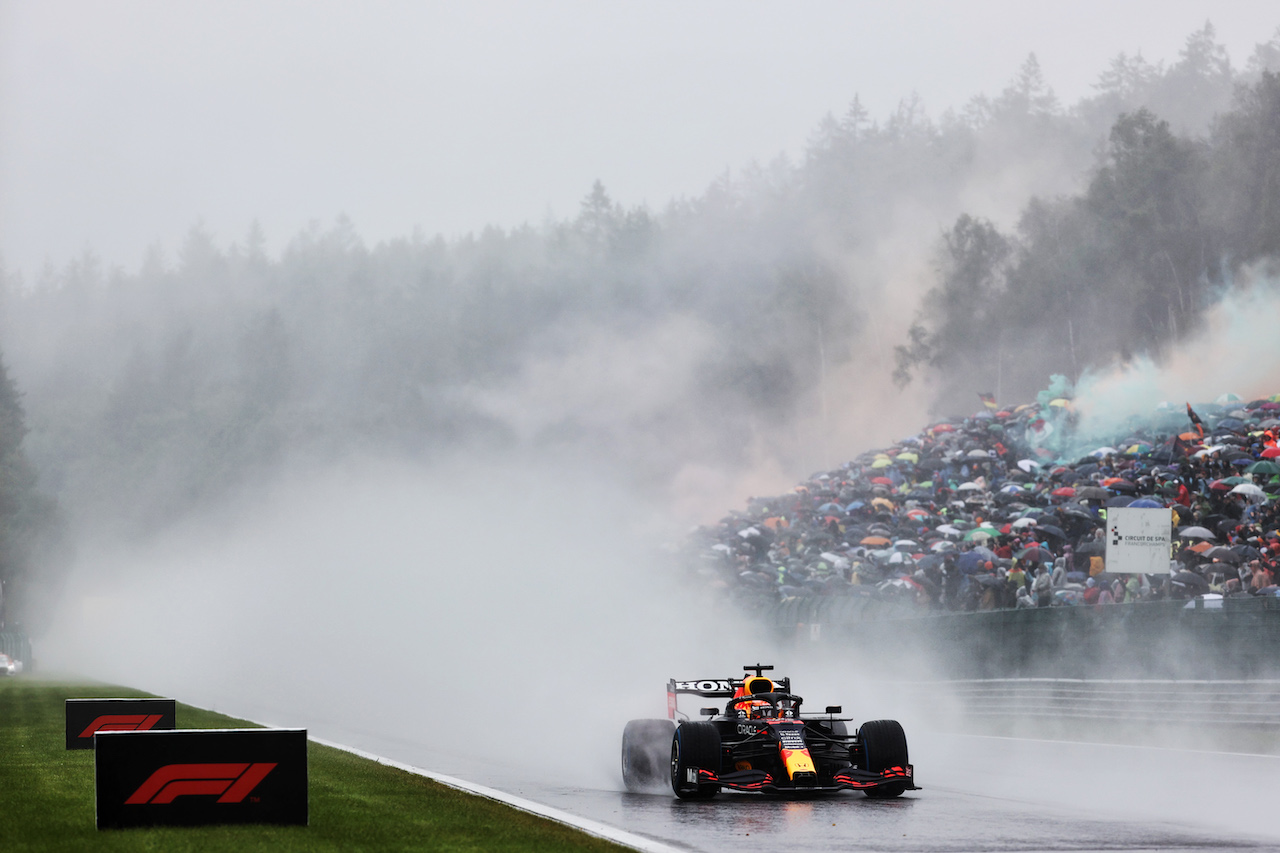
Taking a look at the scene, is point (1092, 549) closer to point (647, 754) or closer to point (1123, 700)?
point (1123, 700)

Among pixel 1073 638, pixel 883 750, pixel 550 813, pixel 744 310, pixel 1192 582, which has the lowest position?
pixel 550 813

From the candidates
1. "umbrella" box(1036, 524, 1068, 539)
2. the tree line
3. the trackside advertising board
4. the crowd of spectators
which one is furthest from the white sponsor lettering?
the tree line

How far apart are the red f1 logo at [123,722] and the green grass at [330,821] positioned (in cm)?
61

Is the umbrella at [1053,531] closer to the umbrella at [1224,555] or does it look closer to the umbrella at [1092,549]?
the umbrella at [1092,549]

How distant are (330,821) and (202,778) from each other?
130 centimetres

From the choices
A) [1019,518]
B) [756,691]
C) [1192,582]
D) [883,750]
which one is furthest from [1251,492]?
[883,750]

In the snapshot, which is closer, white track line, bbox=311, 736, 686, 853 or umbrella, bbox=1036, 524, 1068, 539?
white track line, bbox=311, 736, 686, 853

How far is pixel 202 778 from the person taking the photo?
11016 millimetres

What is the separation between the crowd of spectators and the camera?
29172 millimetres

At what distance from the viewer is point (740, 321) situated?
271ft

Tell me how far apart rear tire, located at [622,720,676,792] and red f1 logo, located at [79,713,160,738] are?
6.69 meters

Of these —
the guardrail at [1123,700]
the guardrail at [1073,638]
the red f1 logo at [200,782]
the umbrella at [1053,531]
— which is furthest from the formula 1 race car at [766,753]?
the umbrella at [1053,531]

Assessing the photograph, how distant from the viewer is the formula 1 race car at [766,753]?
1477 centimetres

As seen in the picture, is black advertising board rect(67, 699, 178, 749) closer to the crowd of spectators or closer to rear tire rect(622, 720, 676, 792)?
rear tire rect(622, 720, 676, 792)
